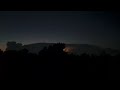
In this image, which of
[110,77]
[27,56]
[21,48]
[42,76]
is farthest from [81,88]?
[21,48]

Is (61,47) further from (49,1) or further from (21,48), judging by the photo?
(49,1)

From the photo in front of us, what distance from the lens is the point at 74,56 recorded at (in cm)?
220

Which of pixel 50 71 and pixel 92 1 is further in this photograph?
pixel 50 71

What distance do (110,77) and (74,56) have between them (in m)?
0.67

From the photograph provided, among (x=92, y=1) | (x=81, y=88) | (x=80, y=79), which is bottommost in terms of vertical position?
(x=81, y=88)

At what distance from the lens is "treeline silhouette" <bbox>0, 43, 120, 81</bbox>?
220cm

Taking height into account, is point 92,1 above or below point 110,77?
above

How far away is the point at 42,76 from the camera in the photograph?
2297 mm

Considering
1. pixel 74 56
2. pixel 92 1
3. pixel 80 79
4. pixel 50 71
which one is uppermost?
pixel 92 1

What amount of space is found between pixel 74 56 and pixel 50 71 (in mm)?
477

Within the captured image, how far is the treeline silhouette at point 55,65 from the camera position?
2.20 meters

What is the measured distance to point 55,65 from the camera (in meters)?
2.33

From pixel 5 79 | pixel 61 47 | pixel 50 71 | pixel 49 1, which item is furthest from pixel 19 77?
pixel 49 1

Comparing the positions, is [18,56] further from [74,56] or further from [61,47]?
[74,56]
